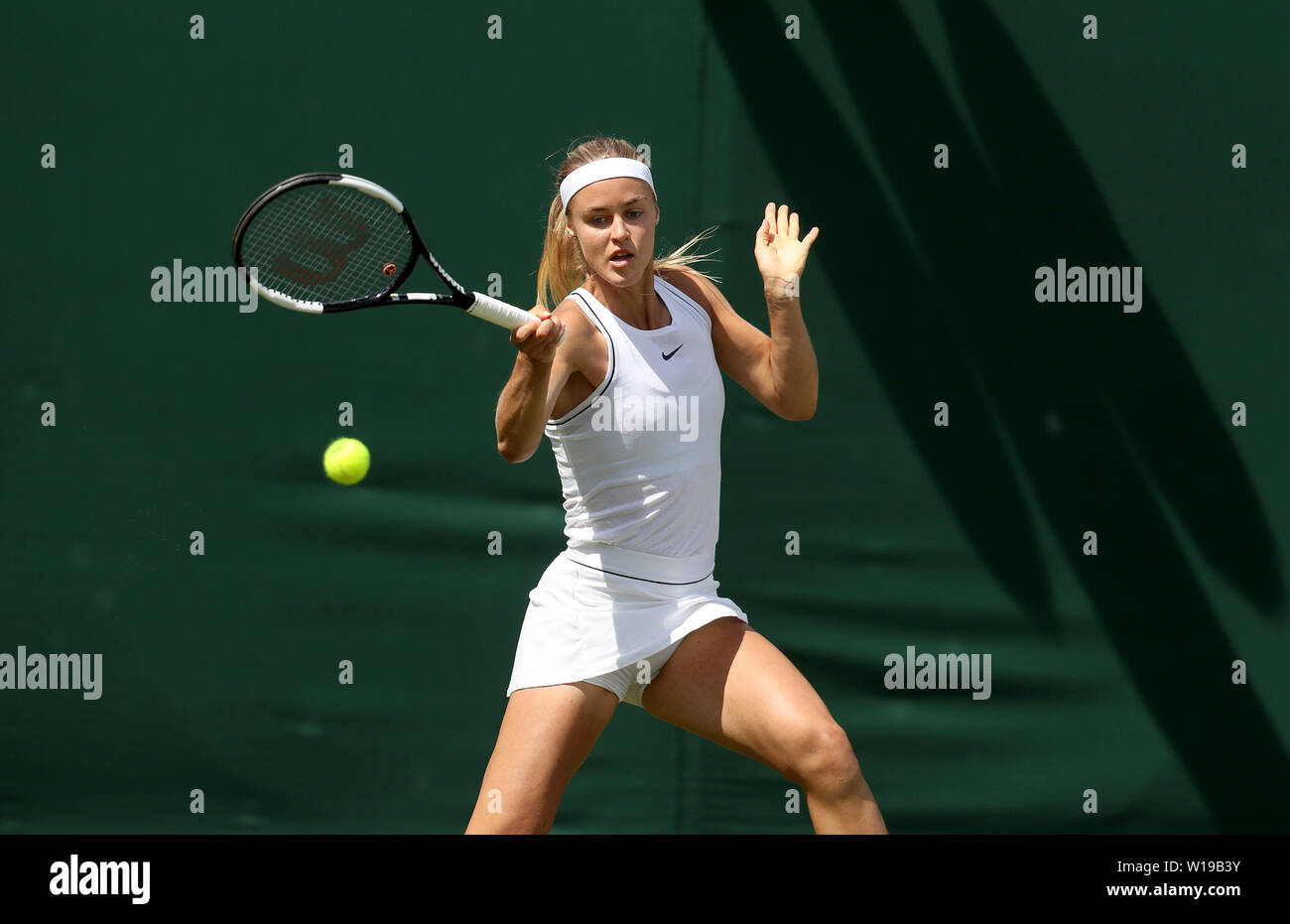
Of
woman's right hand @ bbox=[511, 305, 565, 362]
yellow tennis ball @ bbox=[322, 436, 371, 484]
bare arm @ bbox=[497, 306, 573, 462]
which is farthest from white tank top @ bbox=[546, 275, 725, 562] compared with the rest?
yellow tennis ball @ bbox=[322, 436, 371, 484]

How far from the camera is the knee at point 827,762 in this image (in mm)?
A: 2688

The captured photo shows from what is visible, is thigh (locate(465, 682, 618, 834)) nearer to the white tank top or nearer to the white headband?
the white tank top

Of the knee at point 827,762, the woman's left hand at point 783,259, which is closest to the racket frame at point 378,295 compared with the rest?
the woman's left hand at point 783,259

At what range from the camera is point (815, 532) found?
160 inches

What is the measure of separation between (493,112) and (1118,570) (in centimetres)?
216

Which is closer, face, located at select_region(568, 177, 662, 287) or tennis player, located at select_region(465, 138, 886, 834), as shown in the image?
tennis player, located at select_region(465, 138, 886, 834)

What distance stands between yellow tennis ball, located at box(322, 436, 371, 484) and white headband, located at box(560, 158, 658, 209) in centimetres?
117

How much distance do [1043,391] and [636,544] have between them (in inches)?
65.5

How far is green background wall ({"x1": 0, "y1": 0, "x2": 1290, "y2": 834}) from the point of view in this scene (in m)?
4.01

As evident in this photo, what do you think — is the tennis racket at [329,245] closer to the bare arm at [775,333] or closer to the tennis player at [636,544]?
the tennis player at [636,544]

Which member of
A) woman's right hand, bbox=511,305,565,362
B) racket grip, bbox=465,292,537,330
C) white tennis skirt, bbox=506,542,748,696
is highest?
racket grip, bbox=465,292,537,330

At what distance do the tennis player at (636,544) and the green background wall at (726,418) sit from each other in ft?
3.42

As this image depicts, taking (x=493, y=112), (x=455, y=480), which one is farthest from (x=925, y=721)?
(x=493, y=112)

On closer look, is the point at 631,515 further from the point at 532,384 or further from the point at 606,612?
the point at 532,384
